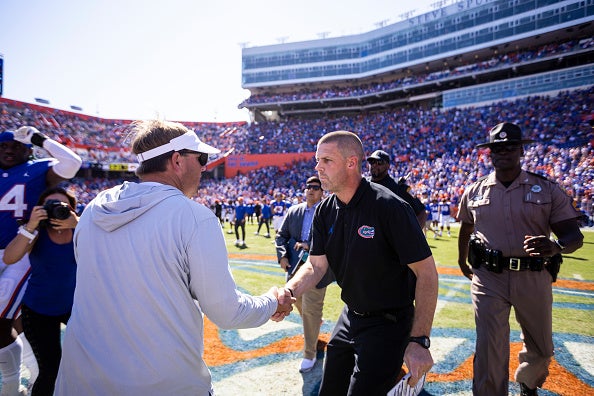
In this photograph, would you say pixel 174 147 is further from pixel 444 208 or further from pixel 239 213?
pixel 444 208

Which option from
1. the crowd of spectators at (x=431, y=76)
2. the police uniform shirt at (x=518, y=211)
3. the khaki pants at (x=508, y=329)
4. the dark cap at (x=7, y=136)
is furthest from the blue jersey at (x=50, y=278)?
the crowd of spectators at (x=431, y=76)

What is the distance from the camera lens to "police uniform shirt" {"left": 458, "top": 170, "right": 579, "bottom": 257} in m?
3.26

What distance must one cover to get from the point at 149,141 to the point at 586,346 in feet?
19.4

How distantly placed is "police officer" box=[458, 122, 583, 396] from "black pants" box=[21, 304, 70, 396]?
145 inches

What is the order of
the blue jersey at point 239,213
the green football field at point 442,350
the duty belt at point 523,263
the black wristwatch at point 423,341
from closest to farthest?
1. the black wristwatch at point 423,341
2. the duty belt at point 523,263
3. the green football field at point 442,350
4. the blue jersey at point 239,213

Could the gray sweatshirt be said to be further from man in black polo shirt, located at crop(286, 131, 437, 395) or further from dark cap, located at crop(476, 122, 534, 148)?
dark cap, located at crop(476, 122, 534, 148)

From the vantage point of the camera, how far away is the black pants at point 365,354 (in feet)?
7.51

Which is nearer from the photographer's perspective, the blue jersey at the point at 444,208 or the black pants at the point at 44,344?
the black pants at the point at 44,344

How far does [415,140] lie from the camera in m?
38.5

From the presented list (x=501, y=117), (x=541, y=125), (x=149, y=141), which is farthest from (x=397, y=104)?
(x=149, y=141)

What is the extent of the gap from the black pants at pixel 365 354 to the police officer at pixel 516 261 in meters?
1.22

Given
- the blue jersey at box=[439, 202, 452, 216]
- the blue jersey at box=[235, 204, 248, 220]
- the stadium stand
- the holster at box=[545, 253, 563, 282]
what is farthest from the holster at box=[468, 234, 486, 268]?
the stadium stand

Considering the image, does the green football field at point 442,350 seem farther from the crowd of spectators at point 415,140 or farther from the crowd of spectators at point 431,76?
the crowd of spectators at point 431,76

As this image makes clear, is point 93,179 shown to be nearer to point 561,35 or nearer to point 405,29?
point 405,29
